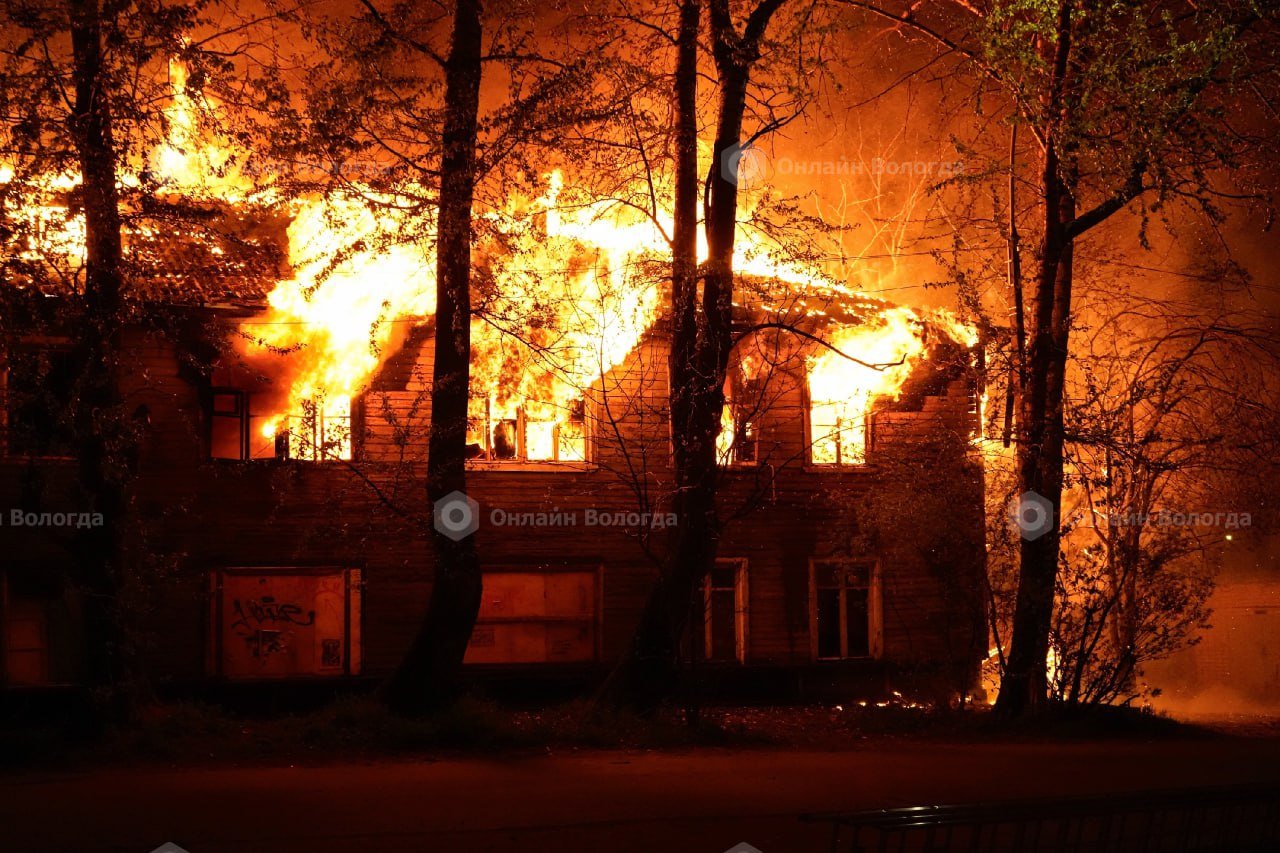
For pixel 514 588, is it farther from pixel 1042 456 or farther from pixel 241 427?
pixel 1042 456

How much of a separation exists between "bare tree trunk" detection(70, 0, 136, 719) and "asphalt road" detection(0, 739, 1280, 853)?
6.43 ft

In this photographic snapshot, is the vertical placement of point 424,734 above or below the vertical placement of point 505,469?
below

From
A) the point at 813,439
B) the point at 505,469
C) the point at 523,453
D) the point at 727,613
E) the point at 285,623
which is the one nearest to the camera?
the point at 285,623

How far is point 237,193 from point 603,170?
492cm

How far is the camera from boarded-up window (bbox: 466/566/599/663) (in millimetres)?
19562

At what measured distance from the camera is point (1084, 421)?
16.7m

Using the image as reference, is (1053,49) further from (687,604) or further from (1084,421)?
(687,604)

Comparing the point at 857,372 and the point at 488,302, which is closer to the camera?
the point at 488,302

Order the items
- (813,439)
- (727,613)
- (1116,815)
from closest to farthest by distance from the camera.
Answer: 1. (1116,815)
2. (727,613)
3. (813,439)

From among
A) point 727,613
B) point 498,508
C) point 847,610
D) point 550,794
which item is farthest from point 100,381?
point 847,610

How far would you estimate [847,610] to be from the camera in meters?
21.5

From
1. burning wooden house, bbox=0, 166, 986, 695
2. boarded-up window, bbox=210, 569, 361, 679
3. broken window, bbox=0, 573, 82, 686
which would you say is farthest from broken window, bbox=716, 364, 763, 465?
broken window, bbox=0, 573, 82, 686

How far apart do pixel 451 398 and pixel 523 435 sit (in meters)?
4.56

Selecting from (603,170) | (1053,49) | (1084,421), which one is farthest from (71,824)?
(1053,49)
